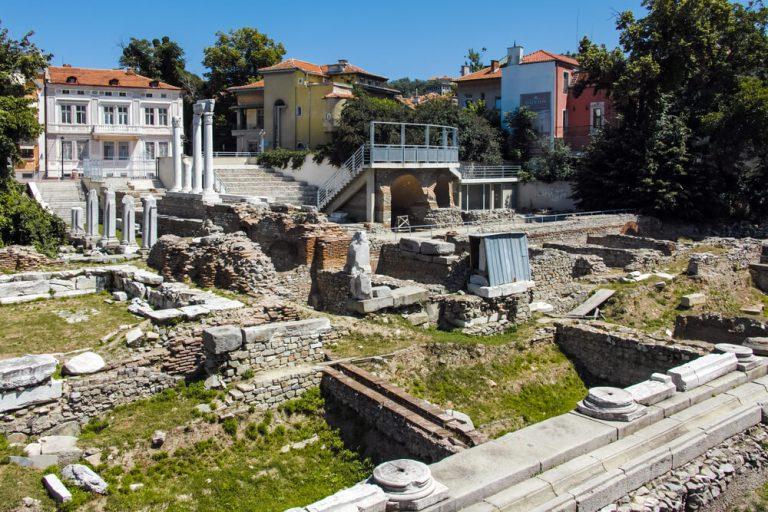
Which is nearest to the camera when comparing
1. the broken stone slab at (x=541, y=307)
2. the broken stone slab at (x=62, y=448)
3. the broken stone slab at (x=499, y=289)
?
the broken stone slab at (x=62, y=448)

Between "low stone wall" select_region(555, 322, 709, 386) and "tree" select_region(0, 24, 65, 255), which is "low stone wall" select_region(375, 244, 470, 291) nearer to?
"low stone wall" select_region(555, 322, 709, 386)

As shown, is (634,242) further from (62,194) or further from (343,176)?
(62,194)

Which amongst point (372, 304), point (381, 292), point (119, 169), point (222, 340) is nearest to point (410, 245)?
point (381, 292)

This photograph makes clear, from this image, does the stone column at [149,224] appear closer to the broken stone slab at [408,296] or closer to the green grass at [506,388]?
the broken stone slab at [408,296]

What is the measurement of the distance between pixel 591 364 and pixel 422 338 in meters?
3.07

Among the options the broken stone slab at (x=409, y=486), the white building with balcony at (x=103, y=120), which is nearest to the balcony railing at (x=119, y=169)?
the white building with balcony at (x=103, y=120)

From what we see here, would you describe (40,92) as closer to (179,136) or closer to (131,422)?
(179,136)

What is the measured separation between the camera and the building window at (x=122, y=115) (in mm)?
44094

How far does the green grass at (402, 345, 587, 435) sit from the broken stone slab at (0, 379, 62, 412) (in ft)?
15.9

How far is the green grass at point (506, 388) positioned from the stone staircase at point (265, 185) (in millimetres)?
22343

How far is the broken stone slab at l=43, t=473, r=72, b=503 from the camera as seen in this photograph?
7258mm

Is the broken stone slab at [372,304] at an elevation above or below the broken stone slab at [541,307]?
above

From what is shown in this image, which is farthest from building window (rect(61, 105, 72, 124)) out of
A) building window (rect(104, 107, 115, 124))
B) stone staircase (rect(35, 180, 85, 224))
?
stone staircase (rect(35, 180, 85, 224))

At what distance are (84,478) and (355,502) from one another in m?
3.66
